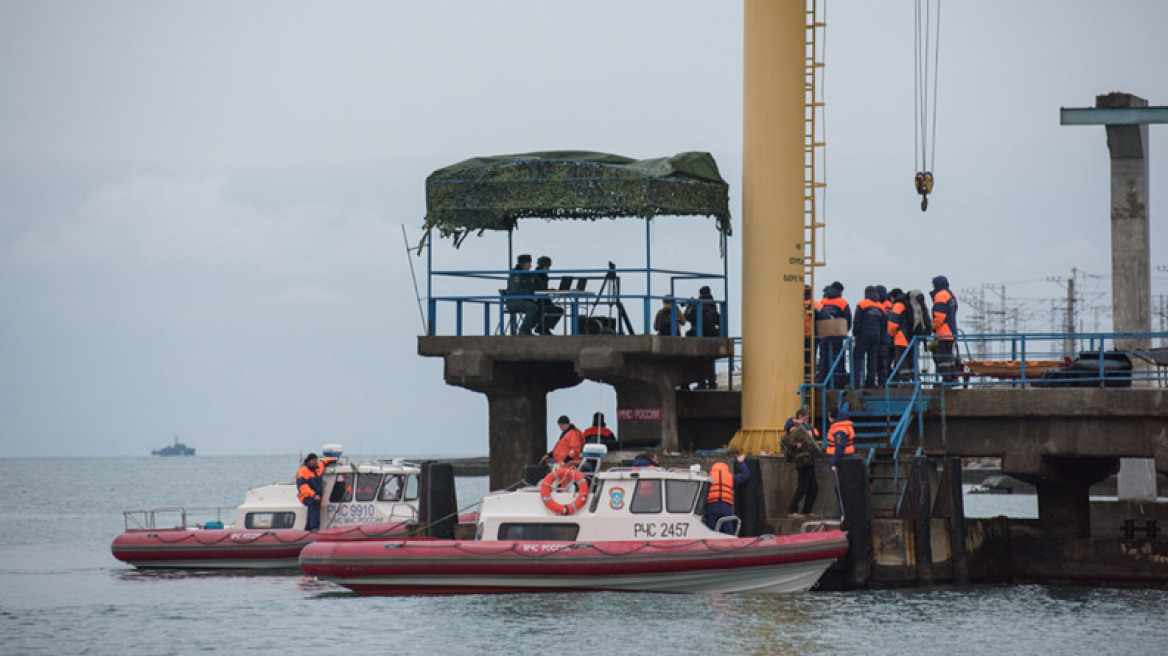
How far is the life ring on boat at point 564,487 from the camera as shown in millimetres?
26828

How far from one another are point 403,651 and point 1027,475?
1166cm

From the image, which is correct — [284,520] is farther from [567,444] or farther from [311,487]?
[567,444]

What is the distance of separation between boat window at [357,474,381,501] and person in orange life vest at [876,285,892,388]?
31.1 feet

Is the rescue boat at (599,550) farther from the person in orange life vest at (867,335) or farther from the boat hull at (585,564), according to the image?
the person in orange life vest at (867,335)

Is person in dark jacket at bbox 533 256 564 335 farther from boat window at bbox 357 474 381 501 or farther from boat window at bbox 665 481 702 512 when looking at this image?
boat window at bbox 665 481 702 512

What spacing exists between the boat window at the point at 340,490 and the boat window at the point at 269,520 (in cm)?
88

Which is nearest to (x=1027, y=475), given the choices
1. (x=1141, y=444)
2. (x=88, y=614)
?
(x=1141, y=444)

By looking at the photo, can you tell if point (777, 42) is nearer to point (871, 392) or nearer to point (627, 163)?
point (627, 163)

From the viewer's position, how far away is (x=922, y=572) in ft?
92.7

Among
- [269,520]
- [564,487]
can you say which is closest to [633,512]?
[564,487]

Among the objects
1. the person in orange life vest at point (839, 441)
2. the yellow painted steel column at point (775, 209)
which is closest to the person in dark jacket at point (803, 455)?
the person in orange life vest at point (839, 441)

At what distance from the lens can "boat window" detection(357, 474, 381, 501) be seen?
3347cm

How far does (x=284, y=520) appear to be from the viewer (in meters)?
33.9

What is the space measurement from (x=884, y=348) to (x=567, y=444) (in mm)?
5842
